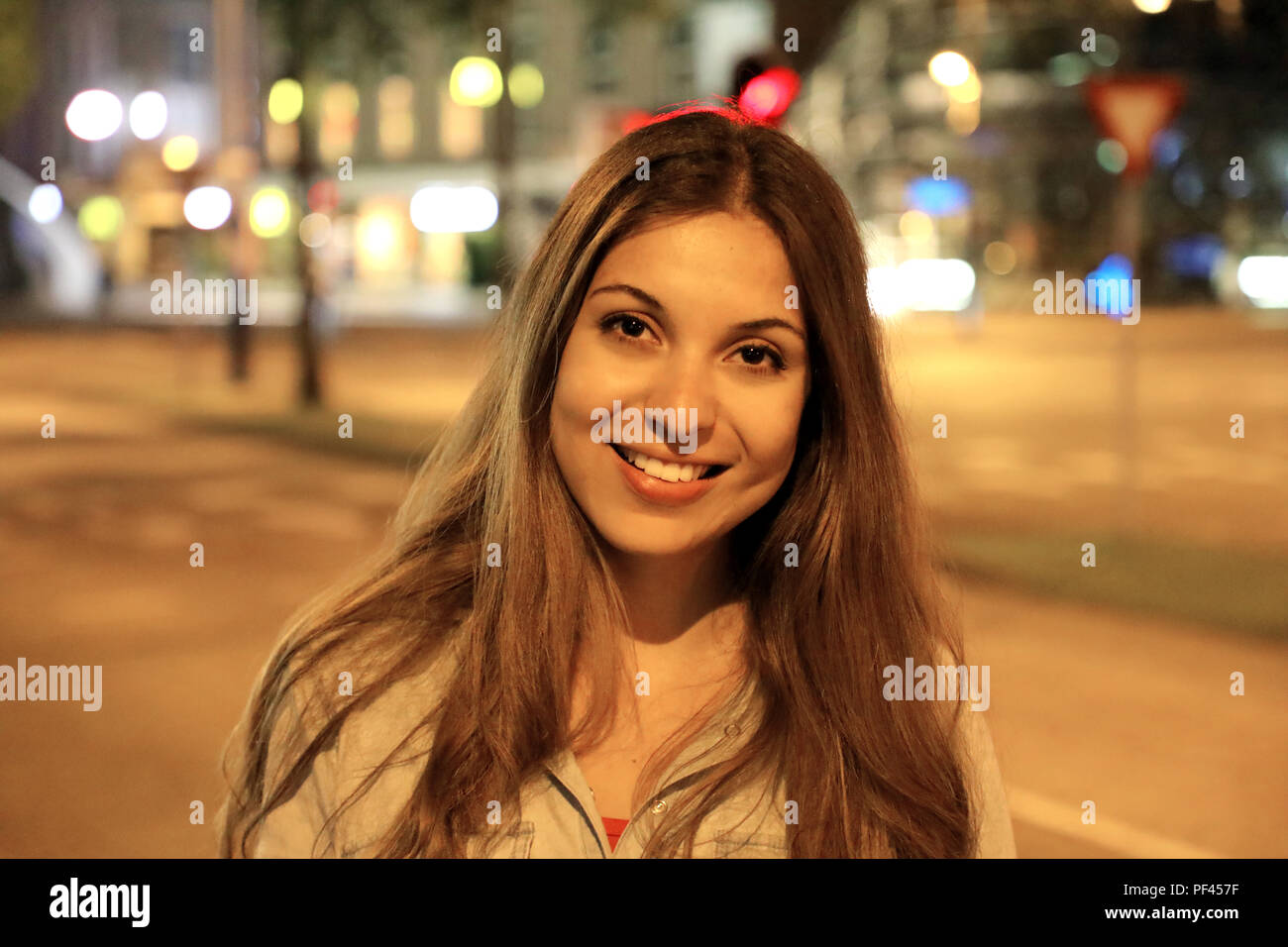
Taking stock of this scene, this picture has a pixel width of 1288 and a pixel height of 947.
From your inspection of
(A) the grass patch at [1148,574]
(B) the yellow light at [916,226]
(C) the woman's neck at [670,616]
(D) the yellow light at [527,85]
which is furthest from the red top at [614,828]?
(B) the yellow light at [916,226]

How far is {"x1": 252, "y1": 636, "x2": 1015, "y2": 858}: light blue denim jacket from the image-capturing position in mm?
2064

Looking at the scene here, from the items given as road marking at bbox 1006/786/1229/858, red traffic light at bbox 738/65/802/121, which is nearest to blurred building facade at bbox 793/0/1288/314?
red traffic light at bbox 738/65/802/121

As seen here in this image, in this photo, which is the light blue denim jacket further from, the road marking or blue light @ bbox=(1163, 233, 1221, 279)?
blue light @ bbox=(1163, 233, 1221, 279)

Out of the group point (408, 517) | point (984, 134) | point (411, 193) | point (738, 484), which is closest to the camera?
point (738, 484)

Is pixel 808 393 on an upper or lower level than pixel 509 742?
upper

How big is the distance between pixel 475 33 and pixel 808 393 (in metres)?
21.5

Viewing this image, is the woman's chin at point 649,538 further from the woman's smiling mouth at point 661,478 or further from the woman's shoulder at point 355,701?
the woman's shoulder at point 355,701

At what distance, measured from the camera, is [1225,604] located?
9508mm

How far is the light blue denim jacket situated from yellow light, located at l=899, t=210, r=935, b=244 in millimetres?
48273

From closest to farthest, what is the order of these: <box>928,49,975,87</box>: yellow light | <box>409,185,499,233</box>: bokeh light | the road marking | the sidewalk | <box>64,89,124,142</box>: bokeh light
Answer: the road marking → the sidewalk → <box>64,89,124,142</box>: bokeh light → <box>928,49,975,87</box>: yellow light → <box>409,185,499,233</box>: bokeh light

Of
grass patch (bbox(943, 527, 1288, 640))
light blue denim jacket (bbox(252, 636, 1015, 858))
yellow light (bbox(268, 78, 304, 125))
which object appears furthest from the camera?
yellow light (bbox(268, 78, 304, 125))

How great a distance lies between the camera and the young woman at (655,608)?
2.09 m

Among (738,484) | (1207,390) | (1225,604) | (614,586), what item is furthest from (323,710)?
(1207,390)

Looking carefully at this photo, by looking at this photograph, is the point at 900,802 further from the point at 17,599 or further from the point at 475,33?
the point at 475,33
